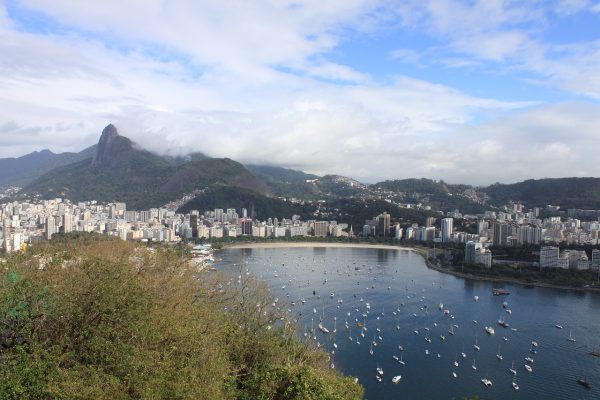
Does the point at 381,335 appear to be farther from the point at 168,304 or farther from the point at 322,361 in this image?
the point at 168,304

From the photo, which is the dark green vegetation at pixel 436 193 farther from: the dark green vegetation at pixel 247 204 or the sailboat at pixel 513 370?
the sailboat at pixel 513 370

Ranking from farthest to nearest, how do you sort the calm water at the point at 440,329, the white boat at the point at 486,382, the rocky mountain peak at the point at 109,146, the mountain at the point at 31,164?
the mountain at the point at 31,164, the rocky mountain peak at the point at 109,146, the calm water at the point at 440,329, the white boat at the point at 486,382

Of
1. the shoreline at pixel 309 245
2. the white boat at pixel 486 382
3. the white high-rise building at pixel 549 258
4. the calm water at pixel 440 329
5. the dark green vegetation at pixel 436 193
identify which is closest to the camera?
the white boat at pixel 486 382

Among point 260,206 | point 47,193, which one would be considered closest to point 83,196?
point 47,193

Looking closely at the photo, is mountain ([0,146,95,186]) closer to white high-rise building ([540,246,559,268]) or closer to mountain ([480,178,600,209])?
mountain ([480,178,600,209])

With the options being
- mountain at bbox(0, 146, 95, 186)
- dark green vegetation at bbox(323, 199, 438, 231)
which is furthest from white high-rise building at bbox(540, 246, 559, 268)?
mountain at bbox(0, 146, 95, 186)

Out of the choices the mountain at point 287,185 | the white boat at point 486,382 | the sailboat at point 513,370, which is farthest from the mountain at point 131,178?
the white boat at point 486,382
